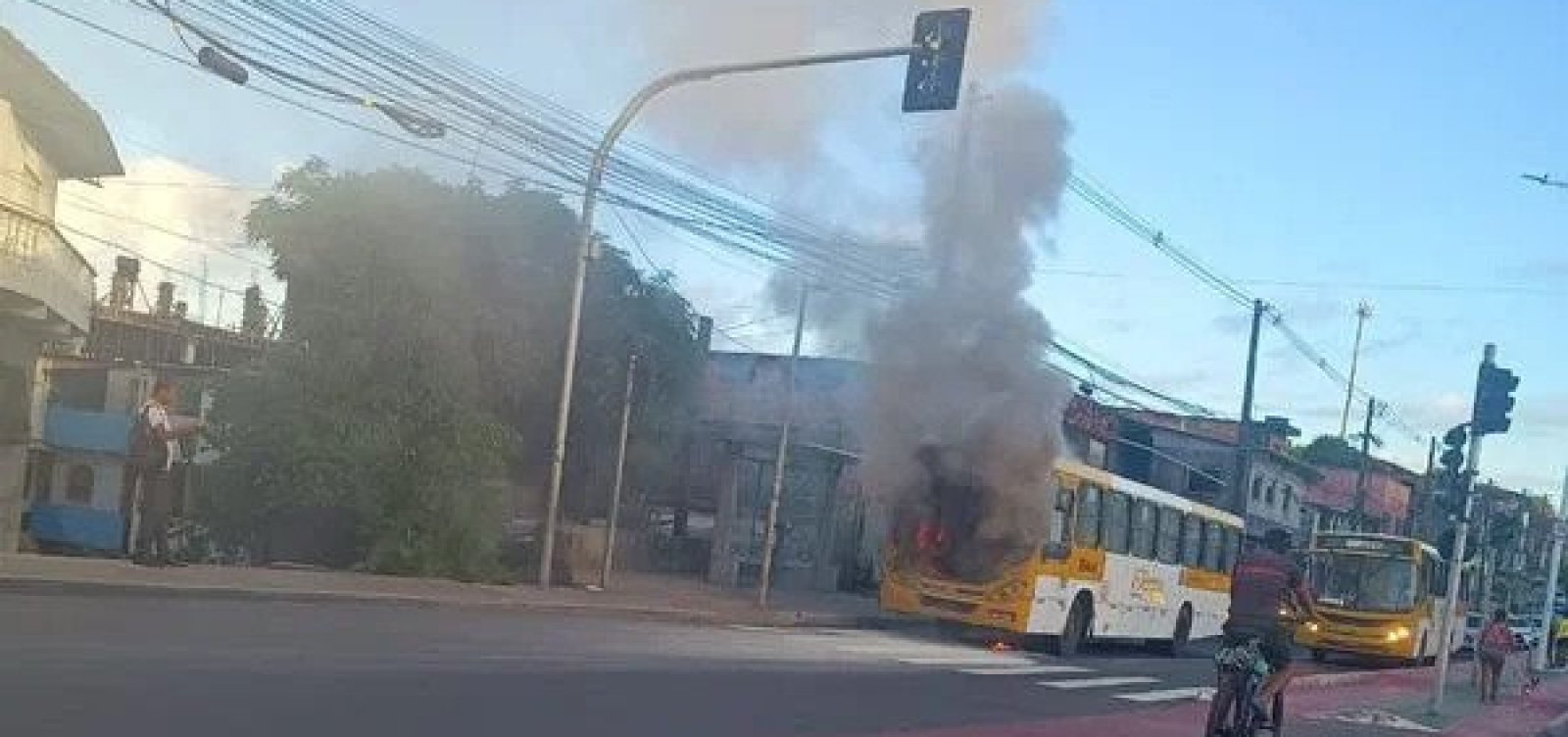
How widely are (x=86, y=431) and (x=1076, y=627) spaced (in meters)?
31.0

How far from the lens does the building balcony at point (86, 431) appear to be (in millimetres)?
44438

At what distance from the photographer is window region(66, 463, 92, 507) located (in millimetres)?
45938

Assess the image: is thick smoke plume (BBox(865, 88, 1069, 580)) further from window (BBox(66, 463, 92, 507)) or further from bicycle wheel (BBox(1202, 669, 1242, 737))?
window (BBox(66, 463, 92, 507))

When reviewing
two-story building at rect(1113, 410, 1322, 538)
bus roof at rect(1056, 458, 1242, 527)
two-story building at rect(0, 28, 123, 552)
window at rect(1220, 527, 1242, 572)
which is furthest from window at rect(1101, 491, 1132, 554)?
two-story building at rect(1113, 410, 1322, 538)

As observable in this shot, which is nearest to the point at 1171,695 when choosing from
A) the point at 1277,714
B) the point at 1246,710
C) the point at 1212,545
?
the point at 1277,714

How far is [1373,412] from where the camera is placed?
6012cm

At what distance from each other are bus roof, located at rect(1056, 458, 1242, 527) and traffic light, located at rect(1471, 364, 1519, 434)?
18.7ft

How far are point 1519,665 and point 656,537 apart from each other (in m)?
17.1

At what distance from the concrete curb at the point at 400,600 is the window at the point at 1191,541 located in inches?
236

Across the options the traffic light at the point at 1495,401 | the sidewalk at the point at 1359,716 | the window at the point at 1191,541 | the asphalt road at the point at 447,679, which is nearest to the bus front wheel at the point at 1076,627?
the sidewalk at the point at 1359,716

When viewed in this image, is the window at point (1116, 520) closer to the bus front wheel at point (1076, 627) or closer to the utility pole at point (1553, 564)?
the bus front wheel at point (1076, 627)

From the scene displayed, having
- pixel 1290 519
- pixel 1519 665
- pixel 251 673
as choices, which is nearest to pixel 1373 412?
pixel 1290 519

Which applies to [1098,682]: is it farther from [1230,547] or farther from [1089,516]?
[1230,547]

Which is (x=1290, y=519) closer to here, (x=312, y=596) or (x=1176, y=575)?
(x=1176, y=575)
